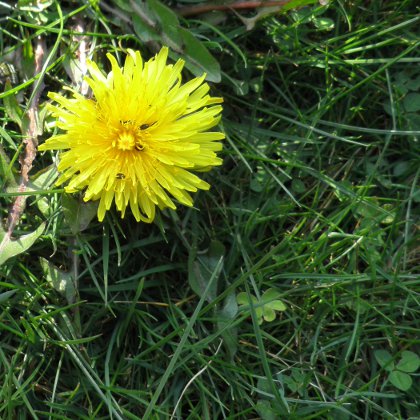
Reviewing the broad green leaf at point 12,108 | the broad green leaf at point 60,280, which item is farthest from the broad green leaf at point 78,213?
the broad green leaf at point 12,108

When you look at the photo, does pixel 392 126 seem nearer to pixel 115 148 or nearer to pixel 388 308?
pixel 388 308

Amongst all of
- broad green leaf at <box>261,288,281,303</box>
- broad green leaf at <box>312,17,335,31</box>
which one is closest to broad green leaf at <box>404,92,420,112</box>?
broad green leaf at <box>312,17,335,31</box>

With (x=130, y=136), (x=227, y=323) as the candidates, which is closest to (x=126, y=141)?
(x=130, y=136)

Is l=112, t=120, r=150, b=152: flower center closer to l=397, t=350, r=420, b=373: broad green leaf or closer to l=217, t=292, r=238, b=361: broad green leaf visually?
l=217, t=292, r=238, b=361: broad green leaf

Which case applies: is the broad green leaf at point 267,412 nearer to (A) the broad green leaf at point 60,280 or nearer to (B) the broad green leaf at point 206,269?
(B) the broad green leaf at point 206,269

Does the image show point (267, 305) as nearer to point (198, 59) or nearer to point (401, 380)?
point (401, 380)
